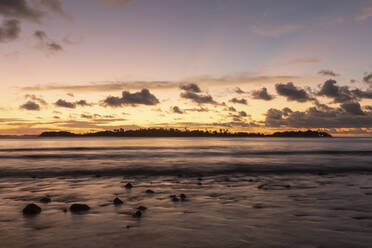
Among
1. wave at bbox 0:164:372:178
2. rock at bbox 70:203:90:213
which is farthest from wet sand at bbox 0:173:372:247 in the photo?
wave at bbox 0:164:372:178

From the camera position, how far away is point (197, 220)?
35.8 feet

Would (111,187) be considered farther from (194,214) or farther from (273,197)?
(273,197)

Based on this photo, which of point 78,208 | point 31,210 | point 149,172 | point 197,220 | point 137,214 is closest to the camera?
point 197,220

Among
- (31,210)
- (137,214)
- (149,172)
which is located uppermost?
(31,210)

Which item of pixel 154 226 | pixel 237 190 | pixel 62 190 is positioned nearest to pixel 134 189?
pixel 62 190

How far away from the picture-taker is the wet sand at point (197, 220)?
8.83 meters

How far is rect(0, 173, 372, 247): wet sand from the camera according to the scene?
8.83 m

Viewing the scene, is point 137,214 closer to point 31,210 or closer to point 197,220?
point 197,220

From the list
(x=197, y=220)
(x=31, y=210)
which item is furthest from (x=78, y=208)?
(x=197, y=220)

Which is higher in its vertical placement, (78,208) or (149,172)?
(78,208)

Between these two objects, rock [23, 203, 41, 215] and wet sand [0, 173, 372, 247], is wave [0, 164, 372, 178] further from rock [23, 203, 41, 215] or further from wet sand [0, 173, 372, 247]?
rock [23, 203, 41, 215]

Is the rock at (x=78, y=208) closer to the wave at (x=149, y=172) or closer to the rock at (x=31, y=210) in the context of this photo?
the rock at (x=31, y=210)

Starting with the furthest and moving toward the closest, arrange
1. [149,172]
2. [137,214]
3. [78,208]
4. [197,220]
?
[149,172]
[78,208]
[137,214]
[197,220]

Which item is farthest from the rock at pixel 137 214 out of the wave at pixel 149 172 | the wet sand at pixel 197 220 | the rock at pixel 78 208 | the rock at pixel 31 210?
the wave at pixel 149 172
